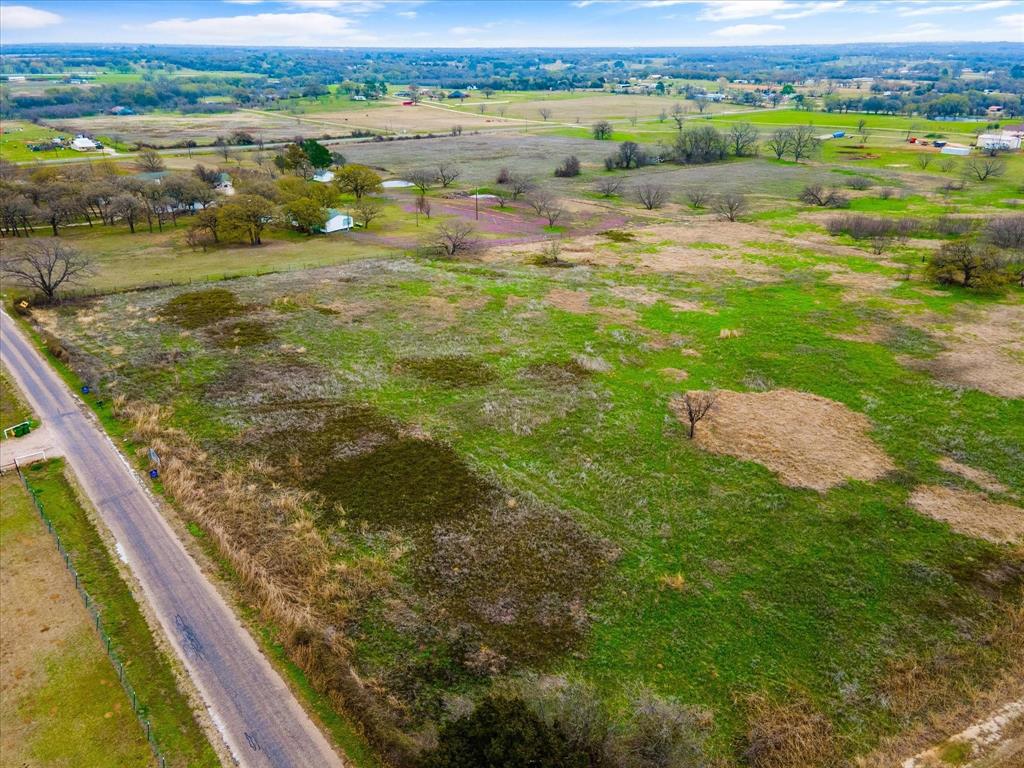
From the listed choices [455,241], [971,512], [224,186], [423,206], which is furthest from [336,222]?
[971,512]

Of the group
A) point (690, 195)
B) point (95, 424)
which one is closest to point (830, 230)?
point (690, 195)

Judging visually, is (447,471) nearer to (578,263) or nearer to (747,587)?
(747,587)

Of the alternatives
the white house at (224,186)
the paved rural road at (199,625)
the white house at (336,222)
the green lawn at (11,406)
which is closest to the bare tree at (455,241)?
the white house at (336,222)

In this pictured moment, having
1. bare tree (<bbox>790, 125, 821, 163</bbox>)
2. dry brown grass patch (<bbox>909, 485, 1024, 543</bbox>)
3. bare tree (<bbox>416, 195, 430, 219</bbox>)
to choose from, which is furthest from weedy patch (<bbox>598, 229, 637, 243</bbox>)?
bare tree (<bbox>790, 125, 821, 163</bbox>)

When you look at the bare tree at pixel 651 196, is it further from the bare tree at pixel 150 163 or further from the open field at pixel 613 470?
the bare tree at pixel 150 163

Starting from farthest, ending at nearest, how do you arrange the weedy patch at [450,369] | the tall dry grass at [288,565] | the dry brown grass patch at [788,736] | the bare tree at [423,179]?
1. the bare tree at [423,179]
2. the weedy patch at [450,369]
3. the tall dry grass at [288,565]
4. the dry brown grass patch at [788,736]

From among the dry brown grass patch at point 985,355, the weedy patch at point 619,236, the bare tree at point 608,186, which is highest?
the bare tree at point 608,186

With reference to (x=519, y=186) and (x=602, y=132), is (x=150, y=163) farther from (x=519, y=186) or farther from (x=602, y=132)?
(x=602, y=132)
